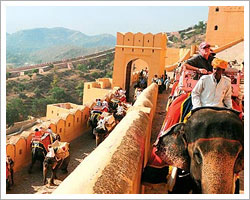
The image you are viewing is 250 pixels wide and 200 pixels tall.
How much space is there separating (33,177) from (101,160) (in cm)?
516

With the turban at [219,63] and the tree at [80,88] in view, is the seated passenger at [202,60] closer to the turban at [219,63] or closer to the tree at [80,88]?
the turban at [219,63]

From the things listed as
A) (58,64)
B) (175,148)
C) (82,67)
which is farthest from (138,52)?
(58,64)

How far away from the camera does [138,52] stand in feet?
63.0

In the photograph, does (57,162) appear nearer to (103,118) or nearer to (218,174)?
(103,118)

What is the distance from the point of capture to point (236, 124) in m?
2.99

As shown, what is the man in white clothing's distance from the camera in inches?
139

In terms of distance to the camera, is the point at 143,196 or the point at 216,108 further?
the point at 216,108

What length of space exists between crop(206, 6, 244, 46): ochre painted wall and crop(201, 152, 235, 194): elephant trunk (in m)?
30.4

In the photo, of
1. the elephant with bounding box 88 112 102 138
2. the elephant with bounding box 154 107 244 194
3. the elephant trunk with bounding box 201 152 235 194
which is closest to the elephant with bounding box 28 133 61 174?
the elephant with bounding box 88 112 102 138

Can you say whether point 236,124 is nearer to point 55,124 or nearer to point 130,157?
point 130,157

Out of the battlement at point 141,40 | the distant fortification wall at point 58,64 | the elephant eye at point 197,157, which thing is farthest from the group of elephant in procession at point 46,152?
the distant fortification wall at point 58,64

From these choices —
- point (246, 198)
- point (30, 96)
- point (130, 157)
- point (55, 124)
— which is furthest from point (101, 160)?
point (30, 96)

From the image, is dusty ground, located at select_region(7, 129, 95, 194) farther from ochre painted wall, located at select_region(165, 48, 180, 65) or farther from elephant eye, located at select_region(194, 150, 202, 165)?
ochre painted wall, located at select_region(165, 48, 180, 65)

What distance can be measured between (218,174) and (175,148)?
70 centimetres
